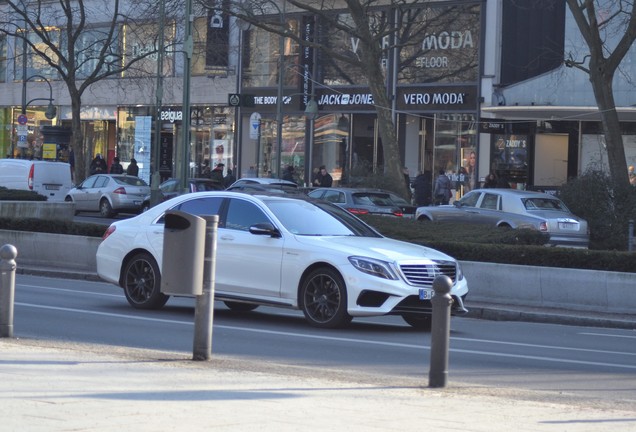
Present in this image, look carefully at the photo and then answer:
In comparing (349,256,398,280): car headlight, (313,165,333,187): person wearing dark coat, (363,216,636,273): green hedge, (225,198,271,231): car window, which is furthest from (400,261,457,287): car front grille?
(313,165,333,187): person wearing dark coat

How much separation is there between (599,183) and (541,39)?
1523cm

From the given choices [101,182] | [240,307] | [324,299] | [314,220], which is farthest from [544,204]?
[101,182]

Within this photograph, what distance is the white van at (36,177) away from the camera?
127 feet

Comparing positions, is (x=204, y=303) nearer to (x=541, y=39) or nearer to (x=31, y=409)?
(x=31, y=409)

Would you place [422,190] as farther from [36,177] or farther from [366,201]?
[36,177]

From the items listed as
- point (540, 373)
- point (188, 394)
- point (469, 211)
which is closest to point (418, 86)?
point (469, 211)

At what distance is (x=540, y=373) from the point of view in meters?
11.2

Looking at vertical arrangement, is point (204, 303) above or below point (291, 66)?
below

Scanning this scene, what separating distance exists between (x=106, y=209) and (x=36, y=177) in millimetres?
2639

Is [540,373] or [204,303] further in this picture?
[540,373]

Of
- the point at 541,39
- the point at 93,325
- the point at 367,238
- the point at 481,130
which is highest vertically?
the point at 541,39

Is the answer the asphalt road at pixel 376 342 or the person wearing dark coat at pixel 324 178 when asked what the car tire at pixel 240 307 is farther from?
the person wearing dark coat at pixel 324 178

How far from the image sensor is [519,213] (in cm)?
2755

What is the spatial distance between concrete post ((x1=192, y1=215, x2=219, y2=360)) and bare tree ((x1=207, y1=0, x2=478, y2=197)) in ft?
71.2
